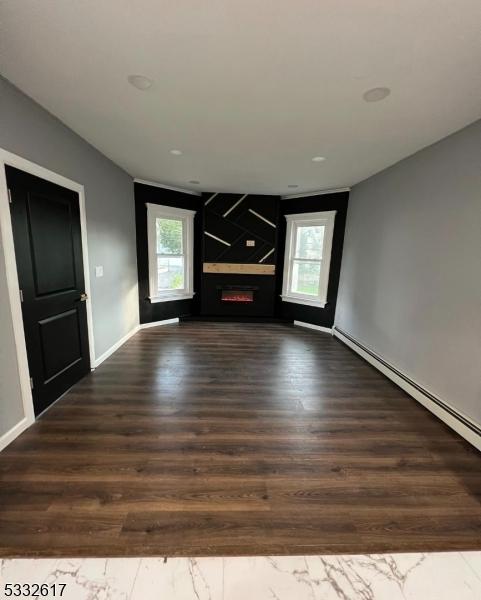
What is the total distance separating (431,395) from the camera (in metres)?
2.48

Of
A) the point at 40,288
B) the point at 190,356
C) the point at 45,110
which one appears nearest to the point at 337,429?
the point at 190,356

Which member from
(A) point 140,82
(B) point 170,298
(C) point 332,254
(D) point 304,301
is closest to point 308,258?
(C) point 332,254

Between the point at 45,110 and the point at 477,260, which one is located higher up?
the point at 45,110

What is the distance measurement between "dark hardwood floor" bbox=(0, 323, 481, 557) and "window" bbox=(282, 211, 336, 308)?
2281mm

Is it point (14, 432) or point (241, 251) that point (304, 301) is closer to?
point (241, 251)

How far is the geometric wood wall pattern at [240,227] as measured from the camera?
16.4 feet

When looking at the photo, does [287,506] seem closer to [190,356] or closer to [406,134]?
[190,356]

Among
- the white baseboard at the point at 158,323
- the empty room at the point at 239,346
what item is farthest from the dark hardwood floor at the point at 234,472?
the white baseboard at the point at 158,323

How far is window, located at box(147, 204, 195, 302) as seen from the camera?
14.7 feet

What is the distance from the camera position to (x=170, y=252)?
4.83m

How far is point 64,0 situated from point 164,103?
2.72 ft

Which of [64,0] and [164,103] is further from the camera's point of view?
[164,103]

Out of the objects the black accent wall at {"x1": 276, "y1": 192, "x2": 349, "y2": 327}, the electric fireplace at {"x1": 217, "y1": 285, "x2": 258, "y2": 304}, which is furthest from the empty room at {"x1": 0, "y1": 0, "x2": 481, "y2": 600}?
the electric fireplace at {"x1": 217, "y1": 285, "x2": 258, "y2": 304}

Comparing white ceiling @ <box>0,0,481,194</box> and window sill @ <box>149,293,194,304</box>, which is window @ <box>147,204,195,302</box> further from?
white ceiling @ <box>0,0,481,194</box>
